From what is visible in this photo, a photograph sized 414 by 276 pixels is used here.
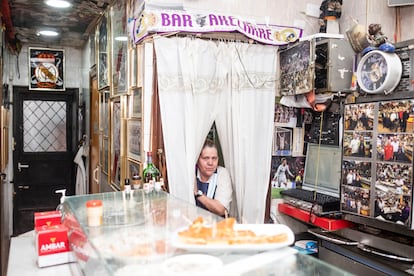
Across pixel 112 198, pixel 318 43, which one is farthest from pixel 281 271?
pixel 318 43

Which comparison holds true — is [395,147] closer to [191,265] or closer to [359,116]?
[359,116]

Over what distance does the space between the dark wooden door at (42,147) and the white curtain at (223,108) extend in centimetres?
422

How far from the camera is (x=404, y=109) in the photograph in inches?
87.8

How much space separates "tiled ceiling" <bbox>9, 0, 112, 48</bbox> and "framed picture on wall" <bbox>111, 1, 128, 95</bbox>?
32 cm

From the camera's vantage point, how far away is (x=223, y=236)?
133 cm

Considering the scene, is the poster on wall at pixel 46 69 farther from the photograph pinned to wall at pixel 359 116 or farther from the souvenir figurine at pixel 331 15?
the photograph pinned to wall at pixel 359 116

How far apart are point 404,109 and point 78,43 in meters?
5.33

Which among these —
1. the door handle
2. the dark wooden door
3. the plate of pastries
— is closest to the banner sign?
the plate of pastries

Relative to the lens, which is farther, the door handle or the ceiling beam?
the door handle

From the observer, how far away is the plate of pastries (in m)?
1.28

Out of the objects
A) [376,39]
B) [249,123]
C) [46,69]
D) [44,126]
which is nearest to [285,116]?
[249,123]

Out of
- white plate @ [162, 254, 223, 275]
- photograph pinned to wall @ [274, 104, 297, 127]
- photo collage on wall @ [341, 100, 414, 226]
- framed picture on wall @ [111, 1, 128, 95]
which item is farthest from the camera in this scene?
framed picture on wall @ [111, 1, 128, 95]

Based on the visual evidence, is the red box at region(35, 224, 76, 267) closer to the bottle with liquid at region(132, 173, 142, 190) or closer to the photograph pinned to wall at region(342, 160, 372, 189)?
the bottle with liquid at region(132, 173, 142, 190)

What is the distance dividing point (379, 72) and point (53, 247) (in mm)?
2166
